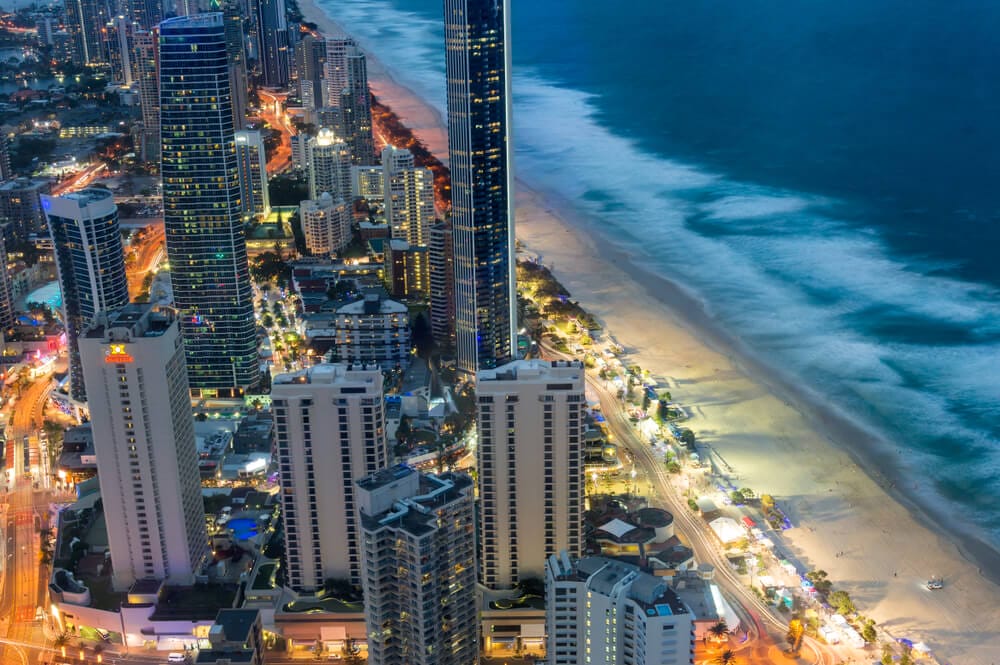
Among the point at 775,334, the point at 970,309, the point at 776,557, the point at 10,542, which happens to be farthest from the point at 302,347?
the point at 970,309

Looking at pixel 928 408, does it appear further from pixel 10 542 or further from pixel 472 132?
pixel 10 542

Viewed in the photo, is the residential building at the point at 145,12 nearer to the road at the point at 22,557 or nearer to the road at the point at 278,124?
the road at the point at 278,124

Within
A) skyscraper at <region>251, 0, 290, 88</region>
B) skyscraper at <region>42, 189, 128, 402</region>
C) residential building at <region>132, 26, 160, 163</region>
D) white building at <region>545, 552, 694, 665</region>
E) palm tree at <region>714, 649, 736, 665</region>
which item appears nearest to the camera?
white building at <region>545, 552, 694, 665</region>

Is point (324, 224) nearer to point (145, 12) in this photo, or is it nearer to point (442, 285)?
point (442, 285)

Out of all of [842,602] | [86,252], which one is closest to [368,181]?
[86,252]

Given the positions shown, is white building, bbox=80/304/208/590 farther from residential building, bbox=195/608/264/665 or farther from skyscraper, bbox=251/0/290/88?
skyscraper, bbox=251/0/290/88

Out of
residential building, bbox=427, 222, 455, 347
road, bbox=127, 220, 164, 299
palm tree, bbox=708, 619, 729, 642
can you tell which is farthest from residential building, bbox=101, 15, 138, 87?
palm tree, bbox=708, 619, 729, 642

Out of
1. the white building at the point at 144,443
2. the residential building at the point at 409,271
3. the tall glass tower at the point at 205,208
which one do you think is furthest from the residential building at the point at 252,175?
the white building at the point at 144,443
